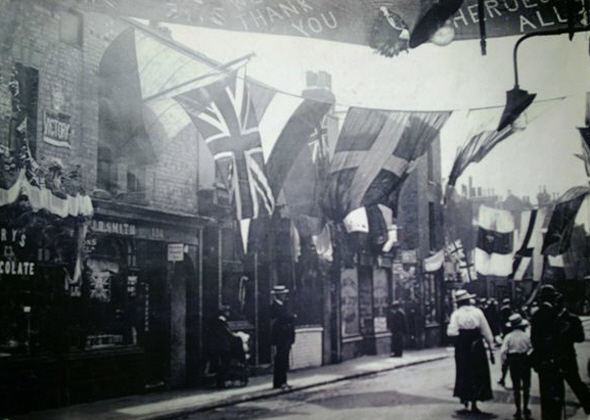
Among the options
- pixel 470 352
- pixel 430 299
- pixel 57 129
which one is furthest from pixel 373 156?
pixel 57 129

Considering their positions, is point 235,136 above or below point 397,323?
above

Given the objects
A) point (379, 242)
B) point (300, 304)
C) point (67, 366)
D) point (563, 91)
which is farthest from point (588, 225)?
point (67, 366)

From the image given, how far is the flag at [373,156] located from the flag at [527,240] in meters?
1.40

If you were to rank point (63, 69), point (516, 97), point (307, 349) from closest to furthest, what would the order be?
point (63, 69) < point (516, 97) < point (307, 349)

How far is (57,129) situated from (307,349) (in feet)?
14.4

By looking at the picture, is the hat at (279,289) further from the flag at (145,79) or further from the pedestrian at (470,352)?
the flag at (145,79)

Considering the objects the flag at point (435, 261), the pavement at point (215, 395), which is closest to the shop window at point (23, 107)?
the pavement at point (215, 395)

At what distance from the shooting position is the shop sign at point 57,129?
6555mm

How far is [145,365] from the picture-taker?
776 centimetres

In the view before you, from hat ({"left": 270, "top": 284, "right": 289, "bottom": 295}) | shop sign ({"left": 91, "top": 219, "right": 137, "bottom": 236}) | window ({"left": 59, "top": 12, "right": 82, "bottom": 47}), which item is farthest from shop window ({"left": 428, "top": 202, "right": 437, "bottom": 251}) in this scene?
window ({"left": 59, "top": 12, "right": 82, "bottom": 47})

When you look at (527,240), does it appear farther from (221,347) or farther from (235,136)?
(221,347)

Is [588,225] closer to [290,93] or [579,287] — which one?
[579,287]

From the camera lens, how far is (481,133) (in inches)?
276

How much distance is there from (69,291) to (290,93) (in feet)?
9.24
